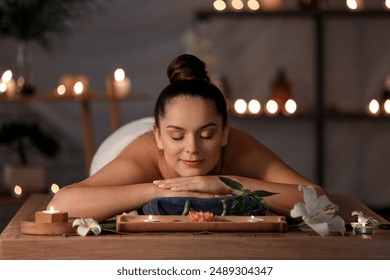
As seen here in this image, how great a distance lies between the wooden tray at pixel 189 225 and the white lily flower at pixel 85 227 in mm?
47

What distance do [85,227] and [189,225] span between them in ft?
0.72

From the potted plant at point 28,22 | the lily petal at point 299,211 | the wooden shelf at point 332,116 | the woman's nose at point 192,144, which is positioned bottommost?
the lily petal at point 299,211

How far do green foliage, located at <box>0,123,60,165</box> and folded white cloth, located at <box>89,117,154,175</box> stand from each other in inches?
79.2

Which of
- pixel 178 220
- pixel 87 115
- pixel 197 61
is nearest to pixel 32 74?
pixel 87 115

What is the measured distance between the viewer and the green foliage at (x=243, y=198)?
245 centimetres

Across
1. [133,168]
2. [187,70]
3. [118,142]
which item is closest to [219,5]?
[118,142]

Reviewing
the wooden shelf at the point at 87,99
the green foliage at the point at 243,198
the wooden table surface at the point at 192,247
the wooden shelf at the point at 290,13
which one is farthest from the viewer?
the wooden shelf at the point at 290,13

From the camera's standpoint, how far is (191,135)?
2.51 meters

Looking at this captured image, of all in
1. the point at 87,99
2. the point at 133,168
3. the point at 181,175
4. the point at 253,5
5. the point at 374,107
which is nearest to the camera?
the point at 181,175

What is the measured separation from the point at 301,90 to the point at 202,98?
4.13m

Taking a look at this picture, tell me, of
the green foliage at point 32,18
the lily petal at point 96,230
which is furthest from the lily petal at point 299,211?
the green foliage at point 32,18

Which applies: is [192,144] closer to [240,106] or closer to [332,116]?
[240,106]

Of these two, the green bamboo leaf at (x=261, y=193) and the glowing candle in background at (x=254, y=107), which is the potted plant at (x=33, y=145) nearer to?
the glowing candle in background at (x=254, y=107)
